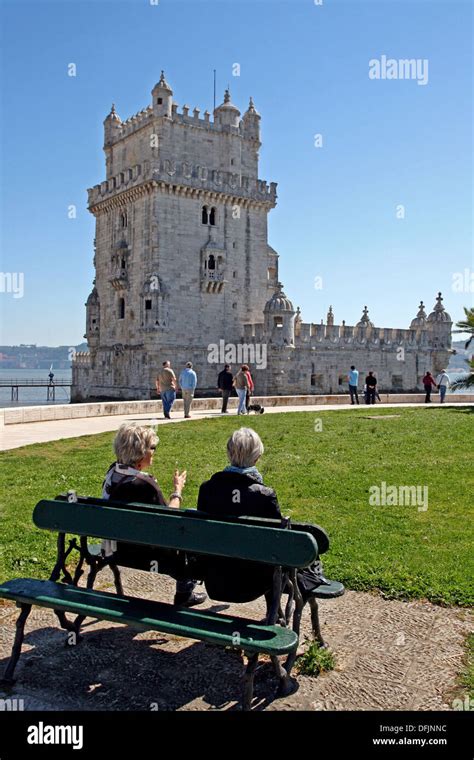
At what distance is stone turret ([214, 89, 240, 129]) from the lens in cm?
3712

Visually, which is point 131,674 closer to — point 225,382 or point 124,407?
point 225,382

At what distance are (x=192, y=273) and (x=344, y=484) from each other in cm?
2711

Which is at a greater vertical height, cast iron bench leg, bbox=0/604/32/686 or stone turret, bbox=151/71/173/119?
stone turret, bbox=151/71/173/119

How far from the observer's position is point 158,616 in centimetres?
402

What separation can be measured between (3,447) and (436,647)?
34.7 feet

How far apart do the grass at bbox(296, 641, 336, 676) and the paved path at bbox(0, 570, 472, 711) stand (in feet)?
0.21

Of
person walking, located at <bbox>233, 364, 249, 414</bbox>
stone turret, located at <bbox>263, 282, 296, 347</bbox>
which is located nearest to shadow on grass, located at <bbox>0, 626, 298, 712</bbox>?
person walking, located at <bbox>233, 364, 249, 414</bbox>

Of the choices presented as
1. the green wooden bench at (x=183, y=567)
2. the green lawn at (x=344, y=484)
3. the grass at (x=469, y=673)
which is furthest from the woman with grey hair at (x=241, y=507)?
the green lawn at (x=344, y=484)

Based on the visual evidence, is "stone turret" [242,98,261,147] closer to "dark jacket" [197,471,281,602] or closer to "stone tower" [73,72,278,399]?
"stone tower" [73,72,278,399]

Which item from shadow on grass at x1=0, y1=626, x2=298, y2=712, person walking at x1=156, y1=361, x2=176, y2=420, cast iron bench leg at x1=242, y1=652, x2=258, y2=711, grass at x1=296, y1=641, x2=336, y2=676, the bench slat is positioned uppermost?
person walking at x1=156, y1=361, x2=176, y2=420

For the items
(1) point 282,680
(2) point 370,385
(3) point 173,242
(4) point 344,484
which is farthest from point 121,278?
(1) point 282,680
